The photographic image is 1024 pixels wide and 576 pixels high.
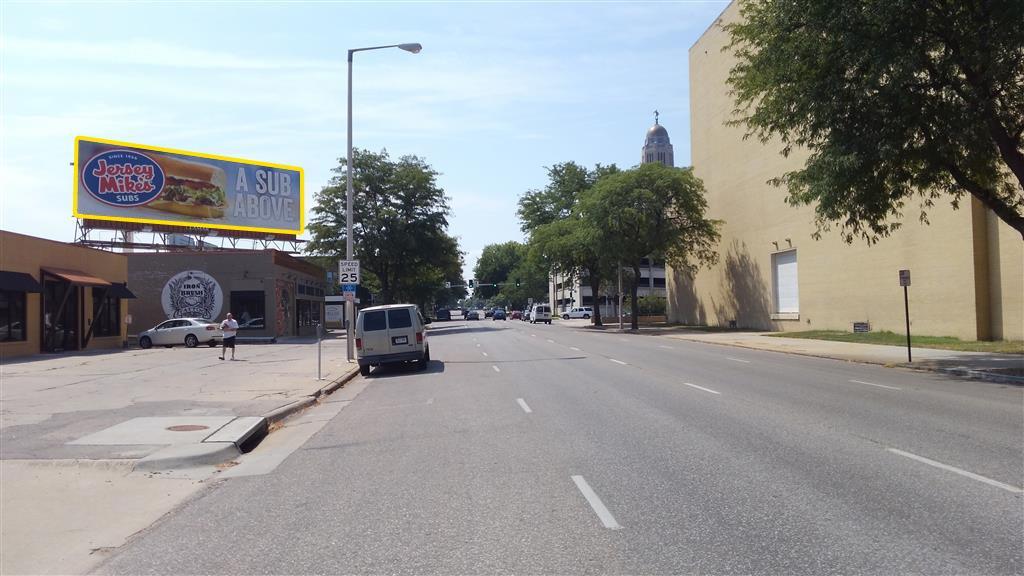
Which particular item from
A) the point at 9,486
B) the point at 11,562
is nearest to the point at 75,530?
the point at 11,562

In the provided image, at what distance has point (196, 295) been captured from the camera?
46812 mm

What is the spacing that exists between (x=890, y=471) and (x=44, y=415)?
13.0 m

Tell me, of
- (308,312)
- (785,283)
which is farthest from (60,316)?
(785,283)

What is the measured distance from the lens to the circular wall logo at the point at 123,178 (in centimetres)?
4697

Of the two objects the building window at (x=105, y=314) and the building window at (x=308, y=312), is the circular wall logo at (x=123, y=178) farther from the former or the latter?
the building window at (x=308, y=312)

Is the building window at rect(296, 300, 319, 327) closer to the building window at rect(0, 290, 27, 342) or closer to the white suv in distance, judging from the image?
the building window at rect(0, 290, 27, 342)

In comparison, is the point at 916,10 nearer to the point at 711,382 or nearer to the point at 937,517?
the point at 711,382

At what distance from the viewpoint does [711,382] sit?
1764 cm

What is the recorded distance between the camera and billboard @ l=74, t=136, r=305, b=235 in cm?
4700

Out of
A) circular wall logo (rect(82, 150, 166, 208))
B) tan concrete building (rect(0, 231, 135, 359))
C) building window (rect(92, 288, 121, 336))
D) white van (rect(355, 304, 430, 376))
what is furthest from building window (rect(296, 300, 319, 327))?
white van (rect(355, 304, 430, 376))

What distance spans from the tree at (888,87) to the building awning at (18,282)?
25616mm

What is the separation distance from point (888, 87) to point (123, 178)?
44540 mm

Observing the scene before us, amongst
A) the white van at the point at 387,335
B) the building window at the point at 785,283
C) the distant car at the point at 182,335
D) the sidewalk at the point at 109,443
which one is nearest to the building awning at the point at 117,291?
the distant car at the point at 182,335

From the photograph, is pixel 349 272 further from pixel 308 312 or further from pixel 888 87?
pixel 308 312
